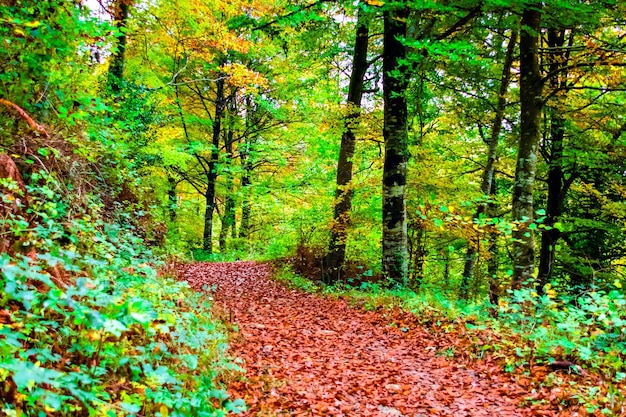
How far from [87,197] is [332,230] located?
23.6ft

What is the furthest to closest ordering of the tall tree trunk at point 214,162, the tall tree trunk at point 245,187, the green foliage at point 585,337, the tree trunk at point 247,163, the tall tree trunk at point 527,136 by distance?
1. the tall tree trunk at point 245,187
2. the tree trunk at point 247,163
3. the tall tree trunk at point 214,162
4. the tall tree trunk at point 527,136
5. the green foliage at point 585,337

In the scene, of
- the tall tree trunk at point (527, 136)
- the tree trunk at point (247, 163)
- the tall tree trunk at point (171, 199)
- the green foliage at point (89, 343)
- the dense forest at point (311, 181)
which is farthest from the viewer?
the tree trunk at point (247, 163)

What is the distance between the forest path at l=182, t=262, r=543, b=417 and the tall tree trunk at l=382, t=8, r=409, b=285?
5.80ft

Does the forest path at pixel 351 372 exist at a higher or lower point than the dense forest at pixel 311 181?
lower

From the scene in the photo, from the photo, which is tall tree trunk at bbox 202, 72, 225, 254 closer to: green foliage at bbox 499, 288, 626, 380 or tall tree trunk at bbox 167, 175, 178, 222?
tall tree trunk at bbox 167, 175, 178, 222

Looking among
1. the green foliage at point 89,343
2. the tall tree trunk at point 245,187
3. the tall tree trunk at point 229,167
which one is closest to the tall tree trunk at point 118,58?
the green foliage at point 89,343

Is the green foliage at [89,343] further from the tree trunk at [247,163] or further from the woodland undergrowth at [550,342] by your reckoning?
the tree trunk at [247,163]

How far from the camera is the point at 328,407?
4379 mm

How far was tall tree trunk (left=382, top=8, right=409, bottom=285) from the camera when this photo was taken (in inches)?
375

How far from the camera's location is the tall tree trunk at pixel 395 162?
9.53m

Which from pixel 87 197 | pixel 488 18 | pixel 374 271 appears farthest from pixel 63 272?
pixel 488 18

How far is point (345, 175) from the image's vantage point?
1171 centimetres

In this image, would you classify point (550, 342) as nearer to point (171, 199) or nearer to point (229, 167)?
point (171, 199)

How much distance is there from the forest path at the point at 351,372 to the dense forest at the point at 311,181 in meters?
0.33
